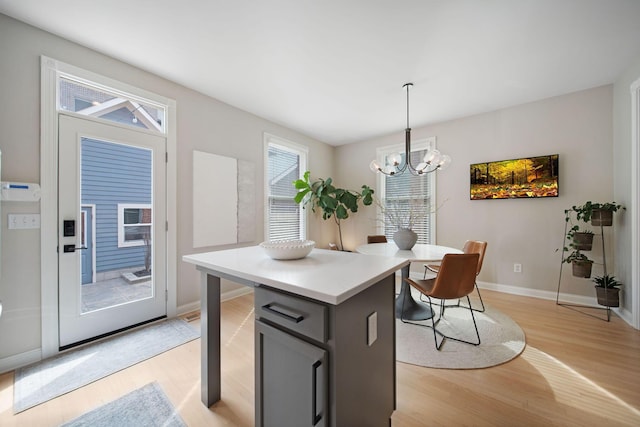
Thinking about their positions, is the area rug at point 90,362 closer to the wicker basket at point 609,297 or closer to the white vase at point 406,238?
the white vase at point 406,238

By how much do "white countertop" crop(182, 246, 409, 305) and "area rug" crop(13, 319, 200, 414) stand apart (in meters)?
1.28

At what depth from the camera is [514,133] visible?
3.33 meters

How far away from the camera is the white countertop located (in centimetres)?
85

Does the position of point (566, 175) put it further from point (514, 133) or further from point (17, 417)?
point (17, 417)

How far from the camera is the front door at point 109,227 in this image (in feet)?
6.66

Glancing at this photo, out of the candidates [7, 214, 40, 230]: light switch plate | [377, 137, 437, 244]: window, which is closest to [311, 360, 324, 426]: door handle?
[7, 214, 40, 230]: light switch plate

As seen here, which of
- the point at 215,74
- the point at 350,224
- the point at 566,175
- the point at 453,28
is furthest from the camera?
the point at 350,224

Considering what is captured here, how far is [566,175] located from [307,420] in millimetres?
4050

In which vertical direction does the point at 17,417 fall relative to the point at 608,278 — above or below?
below

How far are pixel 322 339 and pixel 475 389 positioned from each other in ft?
4.80

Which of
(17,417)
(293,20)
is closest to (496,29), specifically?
(293,20)

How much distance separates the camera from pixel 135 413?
1425 millimetres

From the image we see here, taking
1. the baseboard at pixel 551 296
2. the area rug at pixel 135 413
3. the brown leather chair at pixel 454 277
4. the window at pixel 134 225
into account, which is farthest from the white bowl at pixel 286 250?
the baseboard at pixel 551 296

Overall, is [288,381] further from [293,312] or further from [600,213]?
[600,213]
